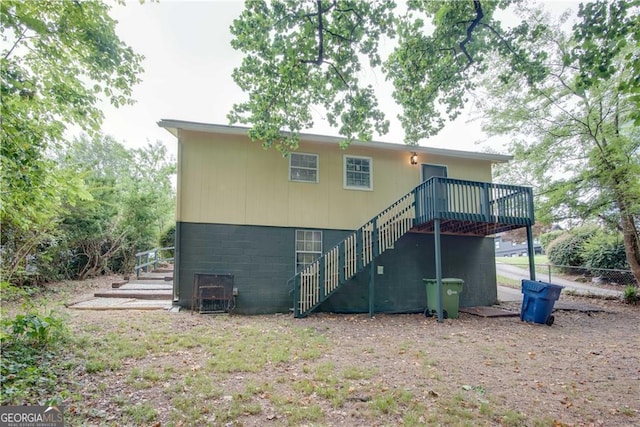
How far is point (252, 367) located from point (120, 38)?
19.9 feet

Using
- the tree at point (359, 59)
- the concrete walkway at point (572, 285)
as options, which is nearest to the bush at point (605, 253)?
the concrete walkway at point (572, 285)

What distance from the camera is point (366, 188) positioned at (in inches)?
379

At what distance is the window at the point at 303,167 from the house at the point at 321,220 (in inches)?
1.1

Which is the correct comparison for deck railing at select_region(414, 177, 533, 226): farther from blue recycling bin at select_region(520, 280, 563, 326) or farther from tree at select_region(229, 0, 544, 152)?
blue recycling bin at select_region(520, 280, 563, 326)

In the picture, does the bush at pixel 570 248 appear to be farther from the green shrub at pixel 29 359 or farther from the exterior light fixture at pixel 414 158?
the green shrub at pixel 29 359

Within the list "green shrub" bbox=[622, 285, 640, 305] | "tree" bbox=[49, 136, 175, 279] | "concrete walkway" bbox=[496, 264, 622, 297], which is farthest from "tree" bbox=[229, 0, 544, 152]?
"concrete walkway" bbox=[496, 264, 622, 297]

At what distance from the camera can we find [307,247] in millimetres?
9008

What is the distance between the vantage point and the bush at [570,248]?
588 inches

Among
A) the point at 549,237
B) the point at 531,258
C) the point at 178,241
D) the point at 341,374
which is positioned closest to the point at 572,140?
the point at 531,258

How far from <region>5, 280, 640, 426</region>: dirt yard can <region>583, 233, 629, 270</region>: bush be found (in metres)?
8.89

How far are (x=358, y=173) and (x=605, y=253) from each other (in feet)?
40.5

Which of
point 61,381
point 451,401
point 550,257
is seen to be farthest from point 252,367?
point 550,257

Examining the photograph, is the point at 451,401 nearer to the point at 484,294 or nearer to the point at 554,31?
the point at 484,294

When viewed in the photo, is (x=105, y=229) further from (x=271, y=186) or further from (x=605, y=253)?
(x=605, y=253)
